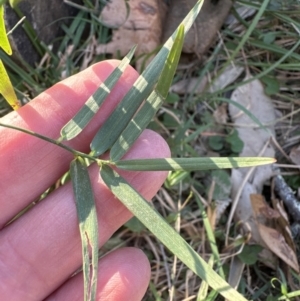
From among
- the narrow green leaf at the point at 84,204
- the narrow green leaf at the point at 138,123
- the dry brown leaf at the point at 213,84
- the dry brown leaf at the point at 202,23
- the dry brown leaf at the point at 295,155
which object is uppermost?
the narrow green leaf at the point at 138,123

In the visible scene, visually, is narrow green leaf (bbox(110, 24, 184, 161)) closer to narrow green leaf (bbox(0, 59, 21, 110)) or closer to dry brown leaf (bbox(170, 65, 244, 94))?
narrow green leaf (bbox(0, 59, 21, 110))

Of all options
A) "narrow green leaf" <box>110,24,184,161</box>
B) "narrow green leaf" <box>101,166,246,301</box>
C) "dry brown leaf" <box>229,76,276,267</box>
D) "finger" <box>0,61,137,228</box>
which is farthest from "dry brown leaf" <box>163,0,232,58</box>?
"narrow green leaf" <box>101,166,246,301</box>

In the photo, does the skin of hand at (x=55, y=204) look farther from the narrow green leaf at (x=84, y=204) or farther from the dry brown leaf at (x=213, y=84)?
the dry brown leaf at (x=213, y=84)

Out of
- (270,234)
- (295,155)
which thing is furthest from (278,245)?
(295,155)

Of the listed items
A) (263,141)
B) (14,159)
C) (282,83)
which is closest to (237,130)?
(263,141)

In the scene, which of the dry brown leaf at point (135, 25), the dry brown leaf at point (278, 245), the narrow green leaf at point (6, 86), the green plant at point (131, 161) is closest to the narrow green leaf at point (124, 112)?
the green plant at point (131, 161)

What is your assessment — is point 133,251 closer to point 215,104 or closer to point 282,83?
point 215,104
